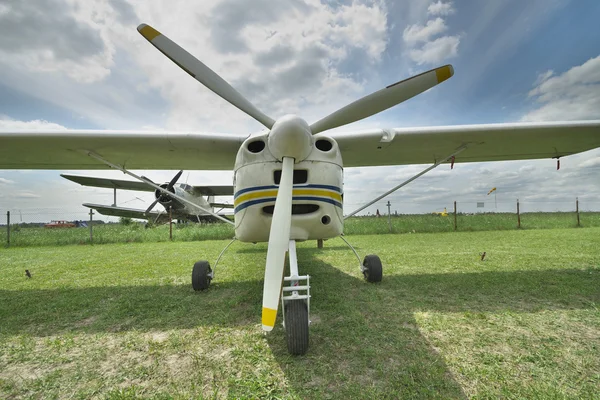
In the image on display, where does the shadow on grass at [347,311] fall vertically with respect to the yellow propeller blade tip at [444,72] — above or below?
below

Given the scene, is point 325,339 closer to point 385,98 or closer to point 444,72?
point 385,98

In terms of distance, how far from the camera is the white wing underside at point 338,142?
4383 mm

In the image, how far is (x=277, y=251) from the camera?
2.26 m

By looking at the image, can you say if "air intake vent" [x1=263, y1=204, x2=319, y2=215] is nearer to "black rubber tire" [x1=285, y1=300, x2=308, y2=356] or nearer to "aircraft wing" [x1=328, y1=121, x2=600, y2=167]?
"black rubber tire" [x1=285, y1=300, x2=308, y2=356]

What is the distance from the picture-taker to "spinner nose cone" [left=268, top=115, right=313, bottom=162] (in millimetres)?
2693

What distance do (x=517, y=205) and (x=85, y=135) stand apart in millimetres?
19377

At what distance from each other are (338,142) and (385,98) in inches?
63.6

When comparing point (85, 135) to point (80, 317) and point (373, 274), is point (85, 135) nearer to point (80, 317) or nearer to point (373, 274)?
point (80, 317)

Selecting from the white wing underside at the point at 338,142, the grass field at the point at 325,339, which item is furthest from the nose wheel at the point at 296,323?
the white wing underside at the point at 338,142

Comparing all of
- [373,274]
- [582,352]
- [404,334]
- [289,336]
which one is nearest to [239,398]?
[289,336]

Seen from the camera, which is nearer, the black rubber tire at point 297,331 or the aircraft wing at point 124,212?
the black rubber tire at point 297,331

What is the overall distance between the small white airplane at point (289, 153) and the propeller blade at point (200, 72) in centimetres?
1

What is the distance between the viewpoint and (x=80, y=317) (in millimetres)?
3256

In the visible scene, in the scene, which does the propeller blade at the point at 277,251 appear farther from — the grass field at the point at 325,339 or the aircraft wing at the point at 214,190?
the aircraft wing at the point at 214,190
